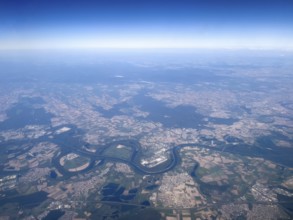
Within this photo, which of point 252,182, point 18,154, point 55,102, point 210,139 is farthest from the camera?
point 55,102

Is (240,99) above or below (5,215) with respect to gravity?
below

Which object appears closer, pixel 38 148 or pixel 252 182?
pixel 252 182

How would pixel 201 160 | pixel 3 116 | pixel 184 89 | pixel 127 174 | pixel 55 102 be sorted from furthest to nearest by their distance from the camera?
pixel 184 89, pixel 55 102, pixel 3 116, pixel 201 160, pixel 127 174

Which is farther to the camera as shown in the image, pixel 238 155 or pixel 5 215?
pixel 238 155

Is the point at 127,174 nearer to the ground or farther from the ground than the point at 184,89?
farther from the ground

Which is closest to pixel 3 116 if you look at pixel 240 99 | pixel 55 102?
pixel 55 102

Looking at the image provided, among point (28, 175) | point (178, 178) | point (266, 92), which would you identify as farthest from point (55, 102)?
point (266, 92)

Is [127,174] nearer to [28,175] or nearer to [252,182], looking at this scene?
[28,175]

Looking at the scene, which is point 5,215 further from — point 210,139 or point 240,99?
point 240,99

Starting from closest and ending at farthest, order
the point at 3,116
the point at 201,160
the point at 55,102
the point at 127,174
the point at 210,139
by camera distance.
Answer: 1. the point at 127,174
2. the point at 201,160
3. the point at 210,139
4. the point at 3,116
5. the point at 55,102
